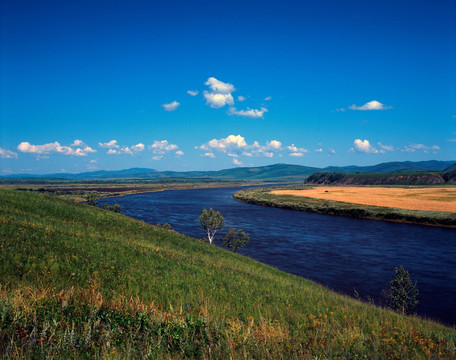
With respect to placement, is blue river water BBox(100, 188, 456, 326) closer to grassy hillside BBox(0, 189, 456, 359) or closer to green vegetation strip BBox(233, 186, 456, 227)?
green vegetation strip BBox(233, 186, 456, 227)

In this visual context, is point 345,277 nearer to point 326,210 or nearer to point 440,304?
point 440,304

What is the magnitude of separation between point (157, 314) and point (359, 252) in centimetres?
4942

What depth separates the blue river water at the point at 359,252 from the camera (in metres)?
33.0

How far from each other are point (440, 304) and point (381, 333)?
2918 centimetres

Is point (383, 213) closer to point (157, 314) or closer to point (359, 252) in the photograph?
point (359, 252)

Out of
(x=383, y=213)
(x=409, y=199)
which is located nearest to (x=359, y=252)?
(x=383, y=213)

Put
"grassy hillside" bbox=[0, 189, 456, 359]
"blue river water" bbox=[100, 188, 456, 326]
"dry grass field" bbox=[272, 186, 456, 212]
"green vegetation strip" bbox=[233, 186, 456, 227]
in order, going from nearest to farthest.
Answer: "grassy hillside" bbox=[0, 189, 456, 359]
"blue river water" bbox=[100, 188, 456, 326]
"green vegetation strip" bbox=[233, 186, 456, 227]
"dry grass field" bbox=[272, 186, 456, 212]

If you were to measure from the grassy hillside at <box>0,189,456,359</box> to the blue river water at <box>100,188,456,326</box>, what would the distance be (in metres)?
23.5

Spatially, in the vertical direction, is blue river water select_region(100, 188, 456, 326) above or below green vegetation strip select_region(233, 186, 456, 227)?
below

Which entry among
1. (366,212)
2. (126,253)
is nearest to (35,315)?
(126,253)

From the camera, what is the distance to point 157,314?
296 inches

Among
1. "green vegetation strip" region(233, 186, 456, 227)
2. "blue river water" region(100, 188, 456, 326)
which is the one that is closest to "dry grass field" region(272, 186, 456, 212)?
"green vegetation strip" region(233, 186, 456, 227)

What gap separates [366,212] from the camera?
8606cm

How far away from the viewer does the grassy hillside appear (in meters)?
5.99
